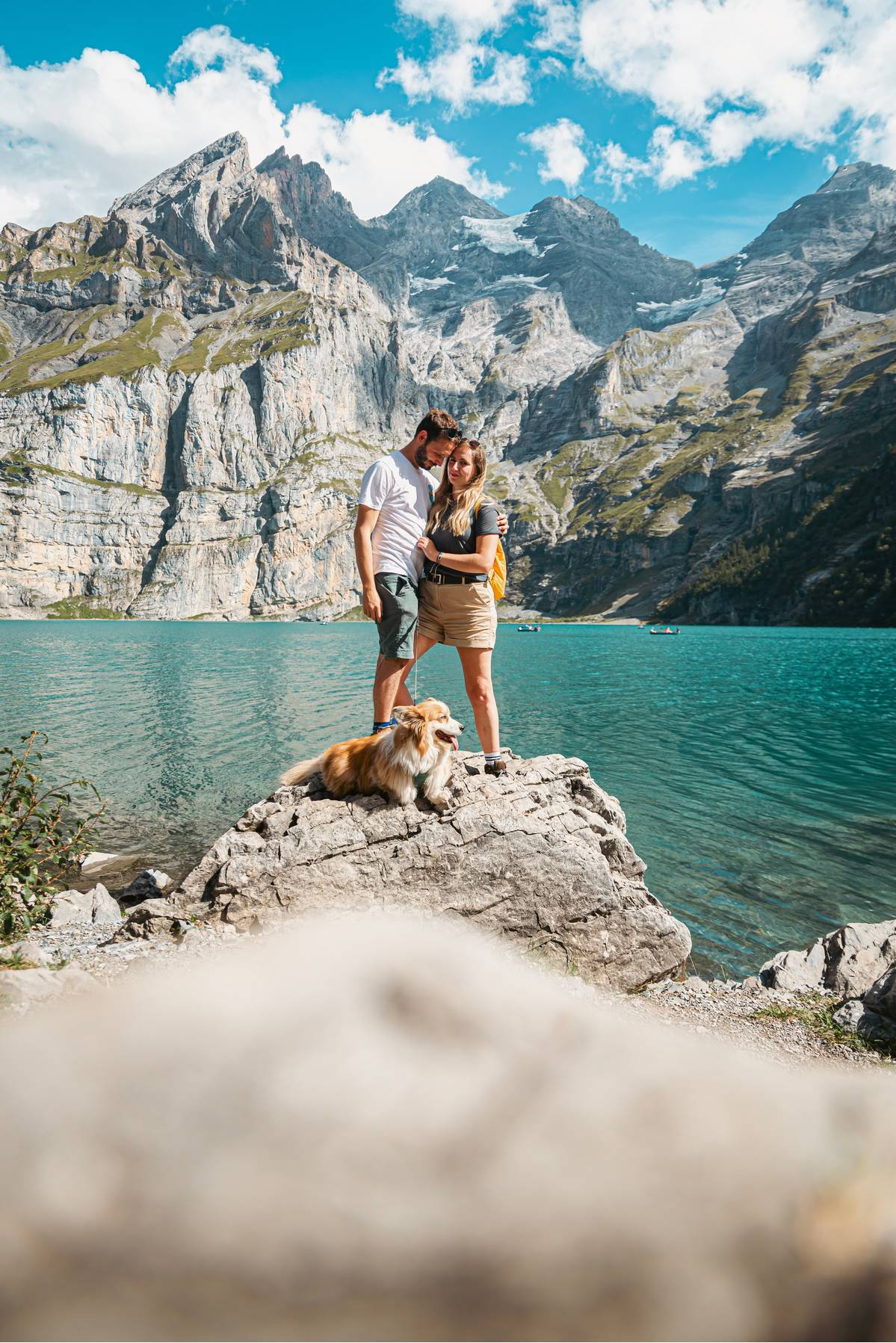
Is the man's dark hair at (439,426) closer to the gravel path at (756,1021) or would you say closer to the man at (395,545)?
the man at (395,545)

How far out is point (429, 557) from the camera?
24.8ft

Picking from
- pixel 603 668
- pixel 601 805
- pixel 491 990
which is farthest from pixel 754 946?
pixel 603 668

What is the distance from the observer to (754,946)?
1170 cm

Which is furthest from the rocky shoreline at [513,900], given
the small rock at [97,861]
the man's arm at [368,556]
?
the small rock at [97,861]

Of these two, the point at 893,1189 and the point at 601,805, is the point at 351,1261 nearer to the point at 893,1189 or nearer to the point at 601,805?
the point at 893,1189

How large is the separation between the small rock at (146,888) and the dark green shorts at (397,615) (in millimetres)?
5453

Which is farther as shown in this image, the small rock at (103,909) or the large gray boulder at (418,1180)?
the small rock at (103,909)

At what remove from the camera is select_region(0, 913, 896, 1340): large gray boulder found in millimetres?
1520

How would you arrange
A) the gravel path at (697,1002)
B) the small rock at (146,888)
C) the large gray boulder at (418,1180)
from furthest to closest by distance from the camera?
the small rock at (146,888) < the gravel path at (697,1002) < the large gray boulder at (418,1180)

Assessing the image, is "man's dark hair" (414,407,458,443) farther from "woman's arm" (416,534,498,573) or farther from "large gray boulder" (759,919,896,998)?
"large gray boulder" (759,919,896,998)

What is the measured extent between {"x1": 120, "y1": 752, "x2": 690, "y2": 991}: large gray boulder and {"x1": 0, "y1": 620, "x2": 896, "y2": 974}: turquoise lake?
50cm

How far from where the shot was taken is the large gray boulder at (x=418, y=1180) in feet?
4.99

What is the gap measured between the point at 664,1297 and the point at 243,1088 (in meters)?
1.16

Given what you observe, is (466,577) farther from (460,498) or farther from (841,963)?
(841,963)
